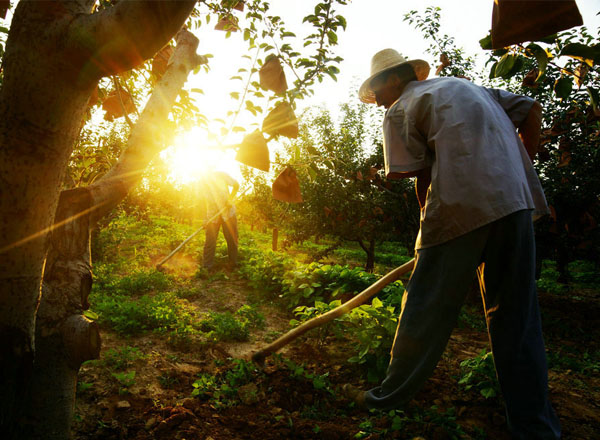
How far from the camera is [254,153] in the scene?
1.64m

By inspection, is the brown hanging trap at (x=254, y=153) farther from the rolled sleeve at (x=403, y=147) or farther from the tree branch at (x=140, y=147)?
the rolled sleeve at (x=403, y=147)

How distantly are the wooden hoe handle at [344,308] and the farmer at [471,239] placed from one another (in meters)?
0.55

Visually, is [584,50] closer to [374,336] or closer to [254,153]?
[254,153]

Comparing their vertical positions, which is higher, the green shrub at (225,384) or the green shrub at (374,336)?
the green shrub at (374,336)

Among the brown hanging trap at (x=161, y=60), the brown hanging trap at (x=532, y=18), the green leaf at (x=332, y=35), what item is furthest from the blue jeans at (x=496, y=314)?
the brown hanging trap at (x=161, y=60)

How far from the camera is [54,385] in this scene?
4.75ft

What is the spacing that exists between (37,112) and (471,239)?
1.93m

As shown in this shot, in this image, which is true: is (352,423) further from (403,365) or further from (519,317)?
(519,317)

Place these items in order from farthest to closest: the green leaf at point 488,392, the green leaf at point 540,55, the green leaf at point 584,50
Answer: the green leaf at point 488,392, the green leaf at point 540,55, the green leaf at point 584,50

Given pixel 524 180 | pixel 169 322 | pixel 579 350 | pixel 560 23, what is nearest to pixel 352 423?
pixel 524 180

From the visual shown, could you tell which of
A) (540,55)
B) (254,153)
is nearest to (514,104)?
(540,55)

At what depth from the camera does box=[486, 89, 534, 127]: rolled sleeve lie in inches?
77.7

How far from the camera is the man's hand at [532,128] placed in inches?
77.7

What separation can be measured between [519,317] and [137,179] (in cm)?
216
